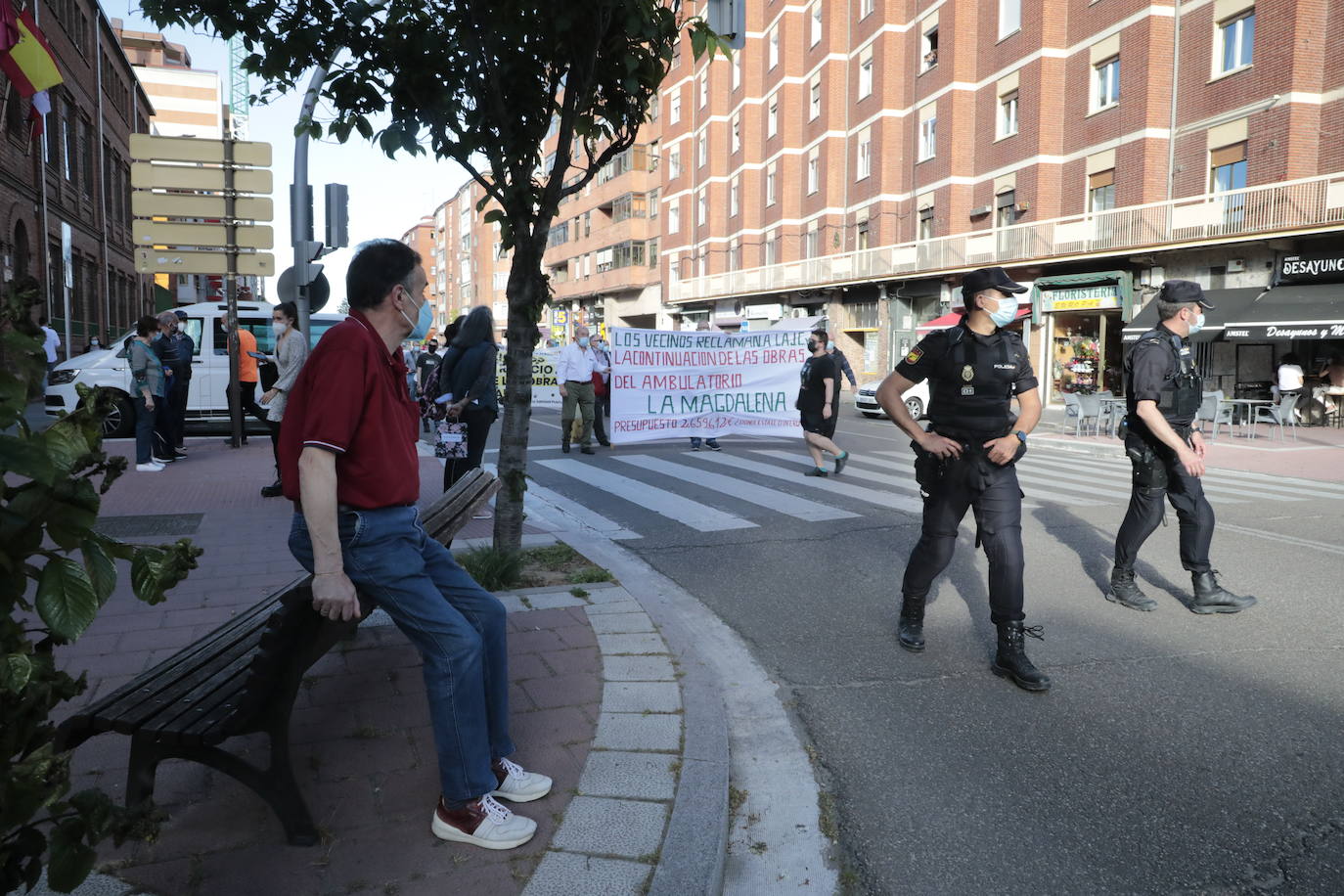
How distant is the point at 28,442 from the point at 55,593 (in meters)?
0.26

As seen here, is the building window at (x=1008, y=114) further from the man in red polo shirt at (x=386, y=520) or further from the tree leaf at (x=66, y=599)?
the tree leaf at (x=66, y=599)

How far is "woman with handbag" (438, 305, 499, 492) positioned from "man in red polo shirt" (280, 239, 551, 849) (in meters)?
4.67

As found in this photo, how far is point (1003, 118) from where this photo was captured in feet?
109

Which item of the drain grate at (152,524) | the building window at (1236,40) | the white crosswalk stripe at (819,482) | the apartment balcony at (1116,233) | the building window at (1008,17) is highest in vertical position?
the building window at (1008,17)

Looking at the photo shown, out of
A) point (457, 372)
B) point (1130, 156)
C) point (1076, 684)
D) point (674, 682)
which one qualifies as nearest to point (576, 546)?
point (457, 372)

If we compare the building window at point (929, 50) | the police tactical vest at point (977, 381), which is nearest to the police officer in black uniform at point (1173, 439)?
the police tactical vest at point (977, 381)

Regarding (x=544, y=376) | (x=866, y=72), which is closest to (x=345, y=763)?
(x=544, y=376)

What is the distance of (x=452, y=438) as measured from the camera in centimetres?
790

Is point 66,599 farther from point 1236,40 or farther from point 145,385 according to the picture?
point 1236,40

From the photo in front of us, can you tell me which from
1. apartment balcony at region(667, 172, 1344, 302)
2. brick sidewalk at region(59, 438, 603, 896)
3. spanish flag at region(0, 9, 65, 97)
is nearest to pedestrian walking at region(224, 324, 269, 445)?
brick sidewalk at region(59, 438, 603, 896)

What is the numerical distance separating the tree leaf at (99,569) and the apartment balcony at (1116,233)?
82.4 ft

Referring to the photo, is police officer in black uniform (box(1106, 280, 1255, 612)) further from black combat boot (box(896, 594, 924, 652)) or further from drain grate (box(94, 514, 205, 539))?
drain grate (box(94, 514, 205, 539))

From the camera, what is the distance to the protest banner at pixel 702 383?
570 inches

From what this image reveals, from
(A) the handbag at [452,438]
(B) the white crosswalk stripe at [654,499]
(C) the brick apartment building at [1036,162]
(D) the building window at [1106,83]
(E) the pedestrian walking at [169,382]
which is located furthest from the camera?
(D) the building window at [1106,83]
